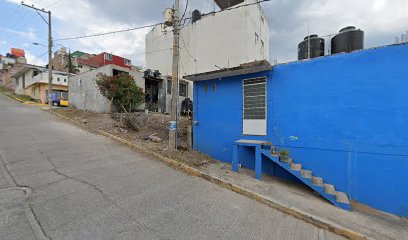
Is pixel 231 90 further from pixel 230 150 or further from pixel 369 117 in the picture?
pixel 369 117

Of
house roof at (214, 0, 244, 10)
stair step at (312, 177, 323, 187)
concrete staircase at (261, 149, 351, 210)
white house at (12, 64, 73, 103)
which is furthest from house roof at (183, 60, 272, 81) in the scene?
white house at (12, 64, 73, 103)

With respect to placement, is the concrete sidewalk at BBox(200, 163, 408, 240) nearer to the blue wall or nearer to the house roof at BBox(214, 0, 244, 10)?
the blue wall

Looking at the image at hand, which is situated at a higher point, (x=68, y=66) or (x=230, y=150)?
(x=68, y=66)

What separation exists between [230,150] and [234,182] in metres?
2.39

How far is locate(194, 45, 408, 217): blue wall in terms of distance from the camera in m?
5.18

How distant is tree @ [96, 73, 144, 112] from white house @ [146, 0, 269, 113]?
4.85m

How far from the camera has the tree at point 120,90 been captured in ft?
41.4

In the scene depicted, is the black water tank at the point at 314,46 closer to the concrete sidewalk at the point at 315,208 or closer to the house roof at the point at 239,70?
the house roof at the point at 239,70

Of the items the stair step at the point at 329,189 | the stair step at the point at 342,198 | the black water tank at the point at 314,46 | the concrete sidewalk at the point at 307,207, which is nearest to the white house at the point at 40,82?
the concrete sidewalk at the point at 307,207

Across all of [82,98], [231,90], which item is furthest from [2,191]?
[82,98]

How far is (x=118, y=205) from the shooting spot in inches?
155

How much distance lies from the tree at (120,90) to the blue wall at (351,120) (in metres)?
9.07

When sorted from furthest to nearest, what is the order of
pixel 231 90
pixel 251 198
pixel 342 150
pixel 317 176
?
1. pixel 231 90
2. pixel 317 176
3. pixel 342 150
4. pixel 251 198

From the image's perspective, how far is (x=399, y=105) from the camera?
512 centimetres
